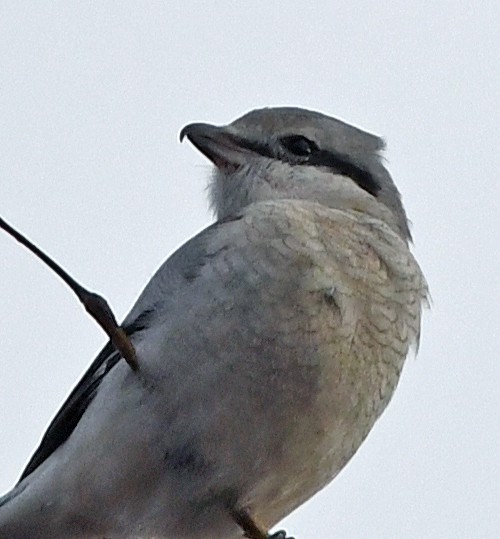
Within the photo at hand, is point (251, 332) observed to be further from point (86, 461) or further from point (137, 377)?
point (86, 461)

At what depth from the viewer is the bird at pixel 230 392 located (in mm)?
3104

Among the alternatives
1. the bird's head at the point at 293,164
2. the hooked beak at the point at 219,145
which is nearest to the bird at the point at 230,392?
the bird's head at the point at 293,164

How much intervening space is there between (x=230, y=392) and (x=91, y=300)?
72cm

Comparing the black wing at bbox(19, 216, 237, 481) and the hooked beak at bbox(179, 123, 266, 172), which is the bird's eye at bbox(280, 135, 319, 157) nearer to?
the hooked beak at bbox(179, 123, 266, 172)

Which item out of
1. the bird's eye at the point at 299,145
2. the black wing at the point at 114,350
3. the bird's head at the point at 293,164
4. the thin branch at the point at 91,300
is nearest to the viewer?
the thin branch at the point at 91,300

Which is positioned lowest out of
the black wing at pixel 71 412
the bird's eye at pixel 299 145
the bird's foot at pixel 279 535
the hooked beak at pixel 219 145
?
the bird's foot at pixel 279 535

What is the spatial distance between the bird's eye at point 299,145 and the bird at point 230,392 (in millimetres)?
507

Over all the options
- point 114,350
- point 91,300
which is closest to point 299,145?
point 114,350

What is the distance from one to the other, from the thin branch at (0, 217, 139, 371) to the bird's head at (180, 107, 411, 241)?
118 cm

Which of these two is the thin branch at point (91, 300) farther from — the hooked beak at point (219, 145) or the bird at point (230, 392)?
the hooked beak at point (219, 145)

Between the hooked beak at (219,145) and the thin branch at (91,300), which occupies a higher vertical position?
the hooked beak at (219,145)

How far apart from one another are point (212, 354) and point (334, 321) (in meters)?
0.31

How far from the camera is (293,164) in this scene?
389cm

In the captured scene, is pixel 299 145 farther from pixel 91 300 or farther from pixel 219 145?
pixel 91 300
